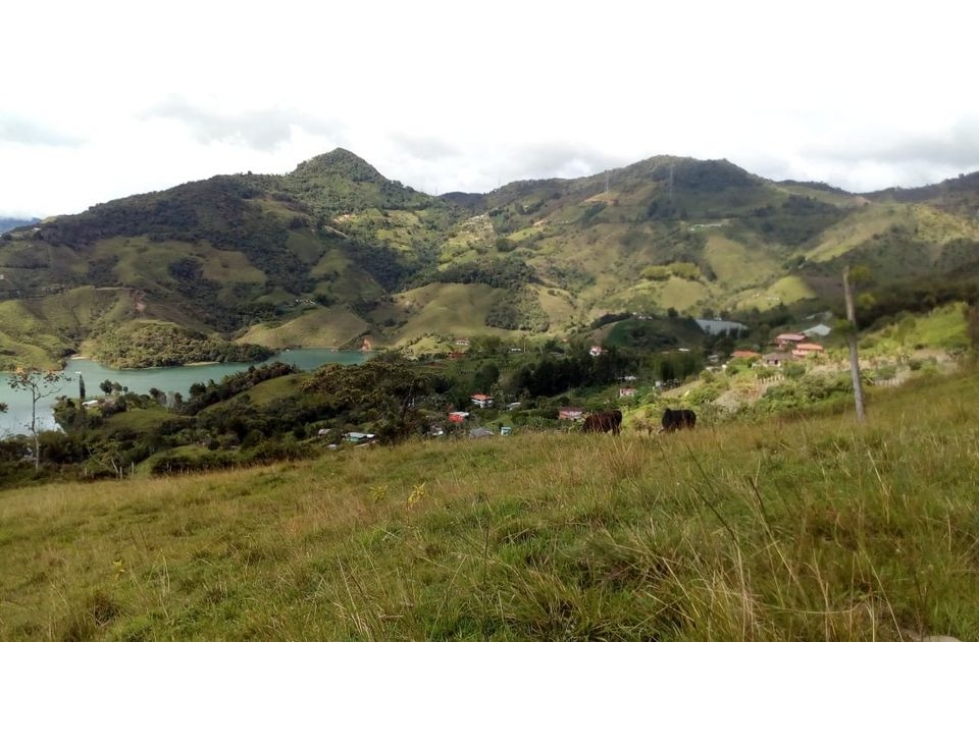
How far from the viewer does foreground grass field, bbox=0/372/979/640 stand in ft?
4.75

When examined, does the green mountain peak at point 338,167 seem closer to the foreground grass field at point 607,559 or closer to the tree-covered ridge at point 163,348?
the tree-covered ridge at point 163,348

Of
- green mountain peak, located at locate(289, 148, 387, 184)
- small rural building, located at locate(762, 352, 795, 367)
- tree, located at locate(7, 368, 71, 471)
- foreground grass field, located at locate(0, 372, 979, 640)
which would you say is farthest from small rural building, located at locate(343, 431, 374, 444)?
green mountain peak, located at locate(289, 148, 387, 184)

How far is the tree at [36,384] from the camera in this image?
2561 cm

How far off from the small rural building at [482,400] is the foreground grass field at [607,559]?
14.8 meters

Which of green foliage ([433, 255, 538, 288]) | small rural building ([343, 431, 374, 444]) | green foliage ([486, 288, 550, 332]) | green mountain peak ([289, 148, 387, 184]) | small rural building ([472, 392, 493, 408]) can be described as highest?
green mountain peak ([289, 148, 387, 184])

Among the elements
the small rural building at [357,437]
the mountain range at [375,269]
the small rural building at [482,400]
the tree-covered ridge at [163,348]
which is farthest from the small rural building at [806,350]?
the tree-covered ridge at [163,348]

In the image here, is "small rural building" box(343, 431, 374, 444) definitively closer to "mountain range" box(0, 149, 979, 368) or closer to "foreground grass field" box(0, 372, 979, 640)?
"foreground grass field" box(0, 372, 979, 640)

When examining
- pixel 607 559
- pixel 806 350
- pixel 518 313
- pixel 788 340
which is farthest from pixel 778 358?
pixel 518 313

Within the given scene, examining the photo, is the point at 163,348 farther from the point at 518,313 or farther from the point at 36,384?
the point at 518,313

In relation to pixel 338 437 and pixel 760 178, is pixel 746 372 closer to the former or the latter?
pixel 338 437

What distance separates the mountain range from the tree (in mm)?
2383

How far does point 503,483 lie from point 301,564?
77.7 inches

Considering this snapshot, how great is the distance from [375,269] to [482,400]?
59386 mm

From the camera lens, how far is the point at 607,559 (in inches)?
74.9
